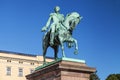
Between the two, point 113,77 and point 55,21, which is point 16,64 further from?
point 55,21

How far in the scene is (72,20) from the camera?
23.4m

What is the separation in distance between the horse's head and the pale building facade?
5227 cm

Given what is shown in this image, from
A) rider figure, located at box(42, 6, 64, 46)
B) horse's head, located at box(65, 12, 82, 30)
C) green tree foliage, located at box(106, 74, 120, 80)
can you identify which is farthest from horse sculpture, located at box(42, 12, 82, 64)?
green tree foliage, located at box(106, 74, 120, 80)

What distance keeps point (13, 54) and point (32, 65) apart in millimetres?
4482

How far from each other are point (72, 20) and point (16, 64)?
5448 centimetres

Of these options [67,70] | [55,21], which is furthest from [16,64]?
[67,70]

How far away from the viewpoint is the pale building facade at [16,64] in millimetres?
74938

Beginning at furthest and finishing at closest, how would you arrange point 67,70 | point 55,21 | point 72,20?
1. point 55,21
2. point 72,20
3. point 67,70

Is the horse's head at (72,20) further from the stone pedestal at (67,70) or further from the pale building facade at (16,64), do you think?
the pale building facade at (16,64)

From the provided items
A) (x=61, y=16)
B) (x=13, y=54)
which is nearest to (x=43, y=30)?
(x=61, y=16)

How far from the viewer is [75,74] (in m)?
21.9

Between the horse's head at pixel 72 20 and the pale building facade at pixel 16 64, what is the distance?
52.3 meters

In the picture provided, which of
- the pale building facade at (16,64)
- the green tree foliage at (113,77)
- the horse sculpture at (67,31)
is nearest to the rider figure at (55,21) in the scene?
the horse sculpture at (67,31)

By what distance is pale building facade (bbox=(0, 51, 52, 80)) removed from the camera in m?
74.9
